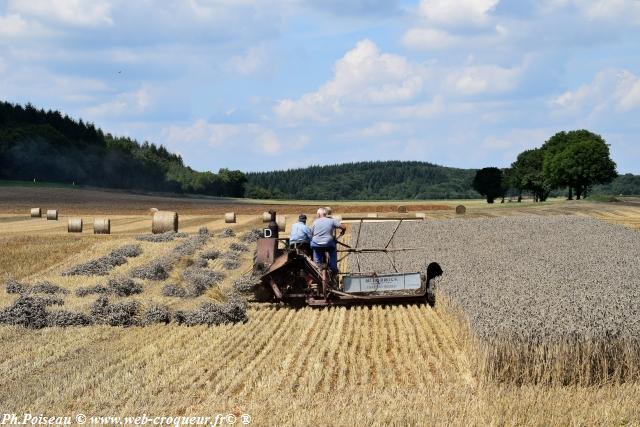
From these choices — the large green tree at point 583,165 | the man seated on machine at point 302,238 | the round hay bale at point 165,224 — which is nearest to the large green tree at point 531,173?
the large green tree at point 583,165

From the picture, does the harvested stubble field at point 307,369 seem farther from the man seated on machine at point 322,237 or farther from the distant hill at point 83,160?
the distant hill at point 83,160

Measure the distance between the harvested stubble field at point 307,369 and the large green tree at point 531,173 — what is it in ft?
337

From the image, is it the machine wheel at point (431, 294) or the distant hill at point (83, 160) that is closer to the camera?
the machine wheel at point (431, 294)

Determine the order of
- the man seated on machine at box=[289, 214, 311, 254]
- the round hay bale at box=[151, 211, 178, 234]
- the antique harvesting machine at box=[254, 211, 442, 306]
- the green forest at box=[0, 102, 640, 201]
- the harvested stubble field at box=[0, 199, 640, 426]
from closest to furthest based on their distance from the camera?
the harvested stubble field at box=[0, 199, 640, 426], the antique harvesting machine at box=[254, 211, 442, 306], the man seated on machine at box=[289, 214, 311, 254], the round hay bale at box=[151, 211, 178, 234], the green forest at box=[0, 102, 640, 201]

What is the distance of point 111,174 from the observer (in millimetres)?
130375

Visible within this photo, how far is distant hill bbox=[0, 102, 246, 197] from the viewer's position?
4513 inches

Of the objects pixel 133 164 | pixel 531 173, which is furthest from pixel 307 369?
pixel 133 164

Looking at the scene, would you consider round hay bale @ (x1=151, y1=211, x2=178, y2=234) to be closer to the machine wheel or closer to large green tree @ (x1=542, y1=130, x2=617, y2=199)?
the machine wheel

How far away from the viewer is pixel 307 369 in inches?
554

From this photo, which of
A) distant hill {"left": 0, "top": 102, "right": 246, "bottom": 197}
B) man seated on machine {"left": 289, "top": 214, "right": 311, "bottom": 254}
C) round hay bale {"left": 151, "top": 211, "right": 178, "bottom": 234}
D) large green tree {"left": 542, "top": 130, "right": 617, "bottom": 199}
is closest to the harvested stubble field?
man seated on machine {"left": 289, "top": 214, "right": 311, "bottom": 254}

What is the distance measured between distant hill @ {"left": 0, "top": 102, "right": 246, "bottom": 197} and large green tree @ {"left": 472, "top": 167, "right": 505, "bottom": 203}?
4681cm

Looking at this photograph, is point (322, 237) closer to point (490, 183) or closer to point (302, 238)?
point (302, 238)

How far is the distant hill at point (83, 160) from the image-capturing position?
4513 inches

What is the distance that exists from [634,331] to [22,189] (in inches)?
3613
